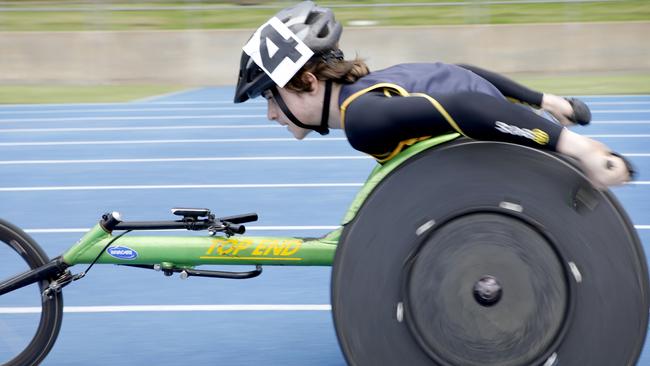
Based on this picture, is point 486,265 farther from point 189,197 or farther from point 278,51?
point 189,197

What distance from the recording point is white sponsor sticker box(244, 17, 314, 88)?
2.95 metres

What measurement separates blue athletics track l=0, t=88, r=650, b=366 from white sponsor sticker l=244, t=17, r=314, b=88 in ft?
4.29

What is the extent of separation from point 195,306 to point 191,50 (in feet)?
42.2

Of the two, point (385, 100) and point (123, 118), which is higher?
point (385, 100)

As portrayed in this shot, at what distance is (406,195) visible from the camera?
9.07ft

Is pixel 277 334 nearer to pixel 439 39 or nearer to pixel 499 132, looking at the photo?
pixel 499 132

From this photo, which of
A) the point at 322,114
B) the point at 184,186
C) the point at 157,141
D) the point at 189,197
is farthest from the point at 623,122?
the point at 322,114

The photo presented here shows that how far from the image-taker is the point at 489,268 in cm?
274

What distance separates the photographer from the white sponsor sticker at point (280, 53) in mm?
2949

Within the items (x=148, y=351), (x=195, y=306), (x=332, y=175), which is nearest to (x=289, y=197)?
(x=332, y=175)

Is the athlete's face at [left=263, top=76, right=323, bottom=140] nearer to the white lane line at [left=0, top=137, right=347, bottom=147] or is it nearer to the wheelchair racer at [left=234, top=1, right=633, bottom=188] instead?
the wheelchair racer at [left=234, top=1, right=633, bottom=188]

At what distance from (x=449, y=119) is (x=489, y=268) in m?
0.45

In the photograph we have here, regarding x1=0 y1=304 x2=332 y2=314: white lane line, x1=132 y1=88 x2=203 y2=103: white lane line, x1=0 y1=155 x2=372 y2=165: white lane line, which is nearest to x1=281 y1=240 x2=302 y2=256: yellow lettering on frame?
x1=0 y1=304 x2=332 y2=314: white lane line

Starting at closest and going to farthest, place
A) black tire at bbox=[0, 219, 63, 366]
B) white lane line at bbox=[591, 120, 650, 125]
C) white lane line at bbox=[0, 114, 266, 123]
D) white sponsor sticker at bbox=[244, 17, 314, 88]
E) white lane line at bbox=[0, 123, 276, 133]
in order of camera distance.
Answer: white sponsor sticker at bbox=[244, 17, 314, 88], black tire at bbox=[0, 219, 63, 366], white lane line at bbox=[591, 120, 650, 125], white lane line at bbox=[0, 123, 276, 133], white lane line at bbox=[0, 114, 266, 123]
